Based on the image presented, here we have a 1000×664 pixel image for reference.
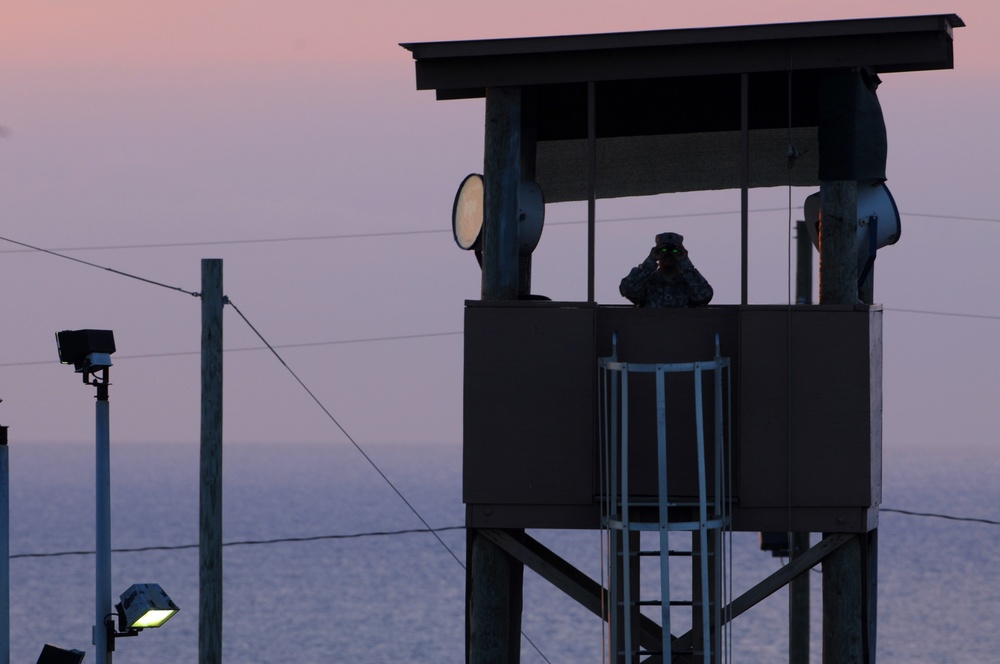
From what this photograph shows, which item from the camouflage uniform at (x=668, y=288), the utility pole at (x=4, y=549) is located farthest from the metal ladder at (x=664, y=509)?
the utility pole at (x=4, y=549)

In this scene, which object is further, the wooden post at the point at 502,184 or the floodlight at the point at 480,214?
the floodlight at the point at 480,214

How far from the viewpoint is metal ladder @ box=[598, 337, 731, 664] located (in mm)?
13383

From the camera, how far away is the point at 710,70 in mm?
14531

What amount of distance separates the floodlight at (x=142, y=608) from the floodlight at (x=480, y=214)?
4445mm

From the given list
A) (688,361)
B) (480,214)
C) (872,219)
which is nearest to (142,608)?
(480,214)

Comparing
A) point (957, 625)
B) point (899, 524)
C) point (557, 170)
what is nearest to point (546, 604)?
point (957, 625)

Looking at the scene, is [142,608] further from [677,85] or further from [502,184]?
[677,85]

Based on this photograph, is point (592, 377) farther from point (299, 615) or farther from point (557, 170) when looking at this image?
point (299, 615)

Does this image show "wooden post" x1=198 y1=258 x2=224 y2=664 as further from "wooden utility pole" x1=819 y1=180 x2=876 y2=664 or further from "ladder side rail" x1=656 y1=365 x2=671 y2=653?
"wooden utility pole" x1=819 y1=180 x2=876 y2=664

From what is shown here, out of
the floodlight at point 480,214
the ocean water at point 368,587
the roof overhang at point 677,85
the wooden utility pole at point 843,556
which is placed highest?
the roof overhang at point 677,85

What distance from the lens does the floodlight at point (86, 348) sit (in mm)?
16250

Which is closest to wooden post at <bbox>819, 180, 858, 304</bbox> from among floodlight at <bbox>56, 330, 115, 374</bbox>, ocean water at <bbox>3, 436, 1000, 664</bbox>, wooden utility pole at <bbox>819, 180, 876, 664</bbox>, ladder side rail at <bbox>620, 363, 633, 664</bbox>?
wooden utility pole at <bbox>819, 180, 876, 664</bbox>

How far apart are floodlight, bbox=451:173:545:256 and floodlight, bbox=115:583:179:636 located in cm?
445

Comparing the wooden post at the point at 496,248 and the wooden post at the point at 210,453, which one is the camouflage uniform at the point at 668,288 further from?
the wooden post at the point at 210,453
